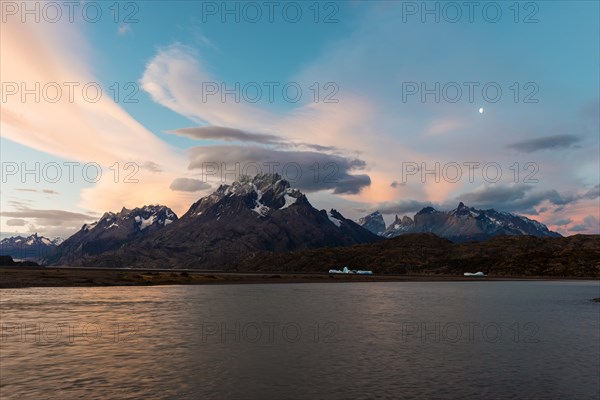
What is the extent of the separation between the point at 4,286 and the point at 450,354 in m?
114

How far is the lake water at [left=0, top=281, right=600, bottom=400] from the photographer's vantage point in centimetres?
2550

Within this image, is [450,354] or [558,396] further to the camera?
[450,354]

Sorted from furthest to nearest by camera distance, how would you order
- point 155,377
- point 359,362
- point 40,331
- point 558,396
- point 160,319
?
1. point 160,319
2. point 40,331
3. point 359,362
4. point 155,377
5. point 558,396

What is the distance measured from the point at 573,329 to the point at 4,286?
118750 mm

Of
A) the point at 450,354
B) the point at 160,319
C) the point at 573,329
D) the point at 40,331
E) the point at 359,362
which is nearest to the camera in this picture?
the point at 359,362

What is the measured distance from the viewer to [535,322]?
57031 mm

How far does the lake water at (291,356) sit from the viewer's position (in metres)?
25.5

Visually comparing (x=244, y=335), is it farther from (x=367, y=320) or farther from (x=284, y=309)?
(x=284, y=309)

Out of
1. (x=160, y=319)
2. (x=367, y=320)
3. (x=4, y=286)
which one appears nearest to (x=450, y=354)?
(x=367, y=320)

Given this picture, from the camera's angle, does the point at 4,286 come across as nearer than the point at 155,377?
Result: No

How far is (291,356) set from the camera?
35156 mm

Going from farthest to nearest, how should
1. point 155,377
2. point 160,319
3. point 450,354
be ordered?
point 160,319 < point 450,354 < point 155,377

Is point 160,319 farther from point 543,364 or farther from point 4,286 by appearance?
point 4,286

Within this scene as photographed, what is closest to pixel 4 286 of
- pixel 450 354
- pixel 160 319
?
pixel 160 319
